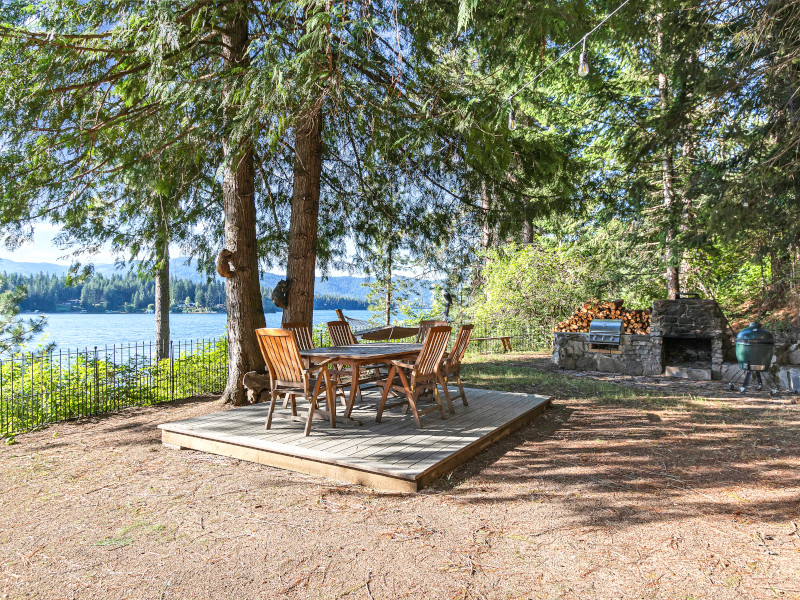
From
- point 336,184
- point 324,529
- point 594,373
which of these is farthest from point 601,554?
point 594,373

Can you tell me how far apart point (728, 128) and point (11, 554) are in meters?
9.42

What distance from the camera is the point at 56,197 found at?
5.71m

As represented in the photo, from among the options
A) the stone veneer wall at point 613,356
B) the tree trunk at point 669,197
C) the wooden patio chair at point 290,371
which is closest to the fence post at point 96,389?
the wooden patio chair at point 290,371

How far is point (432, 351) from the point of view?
452 cm

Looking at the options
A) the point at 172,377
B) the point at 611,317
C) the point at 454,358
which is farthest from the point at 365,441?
the point at 611,317

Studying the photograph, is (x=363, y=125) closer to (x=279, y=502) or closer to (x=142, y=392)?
(x=279, y=502)

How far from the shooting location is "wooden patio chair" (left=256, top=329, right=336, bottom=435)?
13.4 ft

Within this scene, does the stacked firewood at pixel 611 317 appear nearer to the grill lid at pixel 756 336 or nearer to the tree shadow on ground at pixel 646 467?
the grill lid at pixel 756 336

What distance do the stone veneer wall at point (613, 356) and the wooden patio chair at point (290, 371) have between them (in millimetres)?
6218

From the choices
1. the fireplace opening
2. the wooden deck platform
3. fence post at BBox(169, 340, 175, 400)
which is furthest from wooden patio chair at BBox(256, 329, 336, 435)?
the fireplace opening

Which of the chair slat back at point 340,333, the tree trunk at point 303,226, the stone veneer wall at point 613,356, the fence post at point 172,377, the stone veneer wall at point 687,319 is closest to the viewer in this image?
the chair slat back at point 340,333

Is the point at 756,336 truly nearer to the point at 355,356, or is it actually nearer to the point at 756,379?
the point at 756,379

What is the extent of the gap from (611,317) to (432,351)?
6.18 m

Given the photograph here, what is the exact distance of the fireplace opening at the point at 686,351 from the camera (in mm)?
8789
